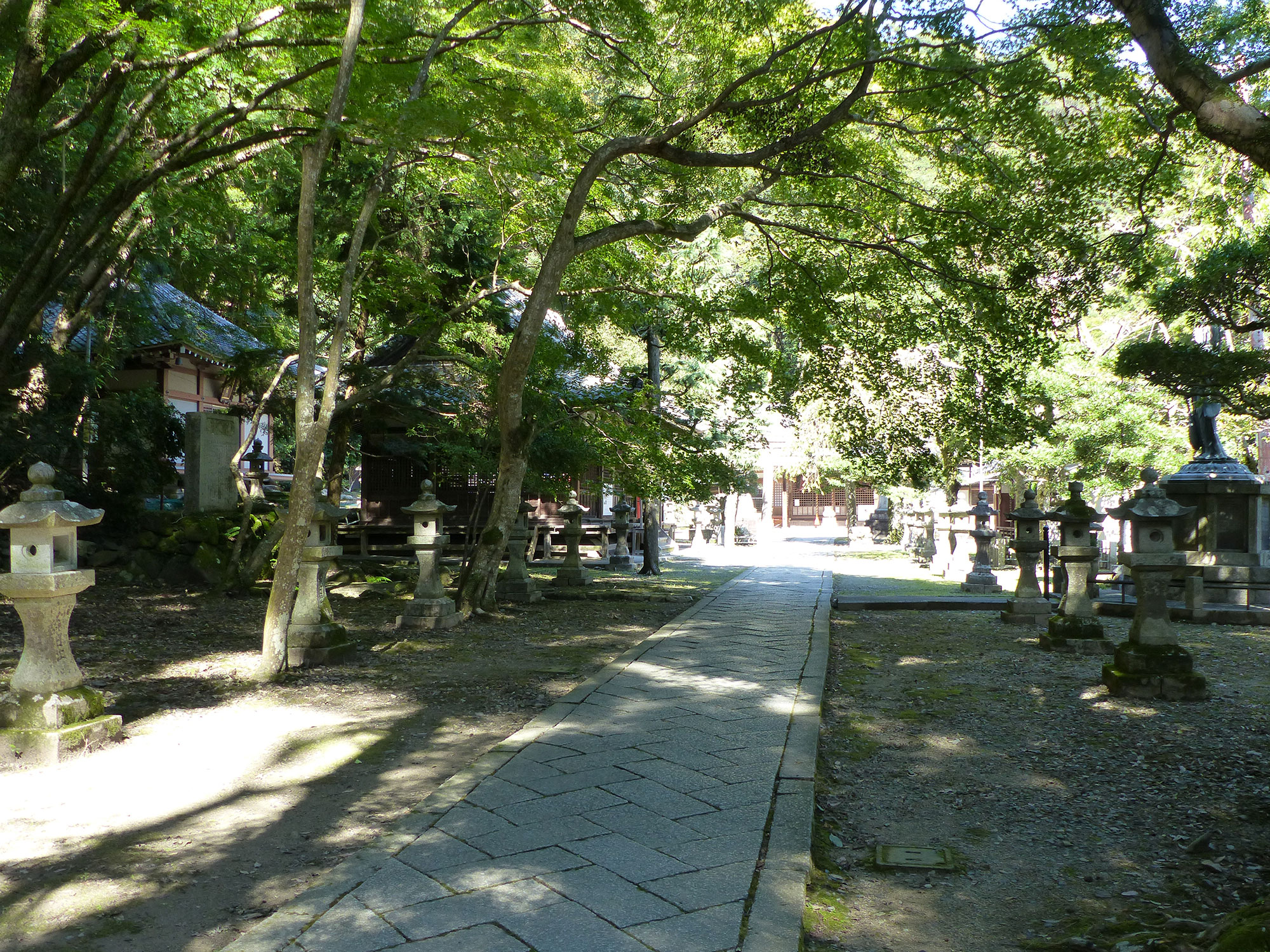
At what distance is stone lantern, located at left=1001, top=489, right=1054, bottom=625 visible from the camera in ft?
32.7

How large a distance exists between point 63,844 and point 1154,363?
10361 millimetres

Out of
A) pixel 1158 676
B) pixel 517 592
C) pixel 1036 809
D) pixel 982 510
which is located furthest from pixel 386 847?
pixel 982 510

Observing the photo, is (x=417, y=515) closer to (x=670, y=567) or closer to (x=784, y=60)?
(x=784, y=60)

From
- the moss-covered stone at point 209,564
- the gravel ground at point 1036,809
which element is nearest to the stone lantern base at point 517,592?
the moss-covered stone at point 209,564

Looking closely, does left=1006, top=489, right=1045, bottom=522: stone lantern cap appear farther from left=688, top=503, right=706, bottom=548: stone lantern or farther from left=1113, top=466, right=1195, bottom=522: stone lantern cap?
left=688, top=503, right=706, bottom=548: stone lantern

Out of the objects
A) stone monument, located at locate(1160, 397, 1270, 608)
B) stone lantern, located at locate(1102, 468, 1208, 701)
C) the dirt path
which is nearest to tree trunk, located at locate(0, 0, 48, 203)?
the dirt path

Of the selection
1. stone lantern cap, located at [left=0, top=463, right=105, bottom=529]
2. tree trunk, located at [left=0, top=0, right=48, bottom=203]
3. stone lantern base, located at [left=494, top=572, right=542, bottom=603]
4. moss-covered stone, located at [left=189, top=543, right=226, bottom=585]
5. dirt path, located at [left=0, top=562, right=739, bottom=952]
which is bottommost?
dirt path, located at [left=0, top=562, right=739, bottom=952]

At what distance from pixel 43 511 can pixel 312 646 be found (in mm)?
3057

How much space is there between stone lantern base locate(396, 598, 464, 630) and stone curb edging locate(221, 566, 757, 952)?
3.51 m

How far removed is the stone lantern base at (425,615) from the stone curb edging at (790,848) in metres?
4.62

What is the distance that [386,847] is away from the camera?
11.3 ft

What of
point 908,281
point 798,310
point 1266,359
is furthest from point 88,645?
point 1266,359

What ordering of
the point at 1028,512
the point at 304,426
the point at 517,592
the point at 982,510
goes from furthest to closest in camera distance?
1. the point at 982,510
2. the point at 517,592
3. the point at 1028,512
4. the point at 304,426

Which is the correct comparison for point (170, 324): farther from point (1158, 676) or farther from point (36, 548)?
point (1158, 676)
